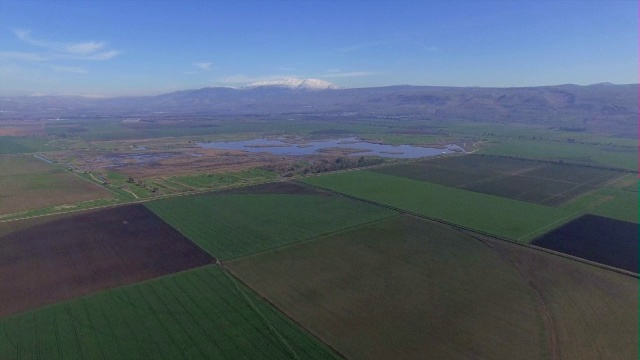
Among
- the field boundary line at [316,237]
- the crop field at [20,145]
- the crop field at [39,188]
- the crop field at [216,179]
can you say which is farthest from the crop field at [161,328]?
the crop field at [20,145]

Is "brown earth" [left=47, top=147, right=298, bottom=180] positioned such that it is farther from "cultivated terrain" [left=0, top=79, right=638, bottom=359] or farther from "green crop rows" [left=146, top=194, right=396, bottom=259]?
"green crop rows" [left=146, top=194, right=396, bottom=259]

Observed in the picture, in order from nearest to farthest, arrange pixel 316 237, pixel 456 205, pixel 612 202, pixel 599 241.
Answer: pixel 599 241 < pixel 316 237 < pixel 456 205 < pixel 612 202

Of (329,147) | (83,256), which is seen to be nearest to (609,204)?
(83,256)

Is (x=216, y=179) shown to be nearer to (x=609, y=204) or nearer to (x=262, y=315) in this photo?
(x=262, y=315)

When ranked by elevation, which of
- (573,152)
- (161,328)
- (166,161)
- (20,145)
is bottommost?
(161,328)

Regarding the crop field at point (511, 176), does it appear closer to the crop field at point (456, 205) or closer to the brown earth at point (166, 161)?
the crop field at point (456, 205)

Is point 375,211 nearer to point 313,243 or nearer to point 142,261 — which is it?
point 313,243
